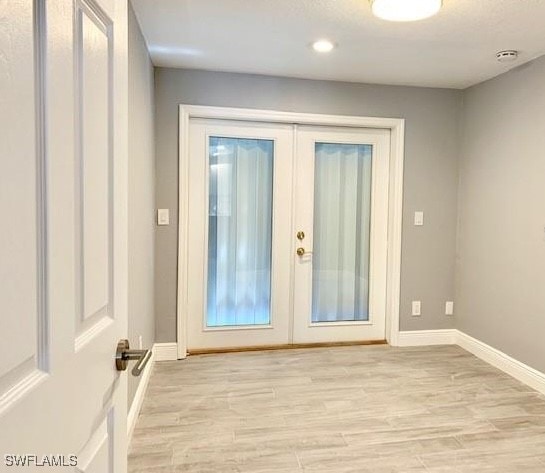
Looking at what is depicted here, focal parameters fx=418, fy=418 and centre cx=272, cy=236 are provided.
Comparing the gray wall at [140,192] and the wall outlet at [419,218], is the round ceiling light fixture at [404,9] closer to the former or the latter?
the gray wall at [140,192]

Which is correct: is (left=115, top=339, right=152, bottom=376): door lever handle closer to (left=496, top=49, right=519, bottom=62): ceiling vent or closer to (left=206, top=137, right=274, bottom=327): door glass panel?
(left=206, top=137, right=274, bottom=327): door glass panel

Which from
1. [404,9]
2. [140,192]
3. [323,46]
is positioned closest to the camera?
[404,9]

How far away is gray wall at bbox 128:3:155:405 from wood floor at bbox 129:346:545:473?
1.28 feet

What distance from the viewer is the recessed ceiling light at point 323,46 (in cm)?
275

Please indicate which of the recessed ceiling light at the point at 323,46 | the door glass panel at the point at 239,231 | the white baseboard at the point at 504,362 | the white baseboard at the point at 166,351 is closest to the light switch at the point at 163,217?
the door glass panel at the point at 239,231

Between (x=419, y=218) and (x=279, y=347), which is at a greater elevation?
(x=419, y=218)

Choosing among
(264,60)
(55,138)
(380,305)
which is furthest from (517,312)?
(55,138)

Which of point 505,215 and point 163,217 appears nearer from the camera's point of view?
point 505,215

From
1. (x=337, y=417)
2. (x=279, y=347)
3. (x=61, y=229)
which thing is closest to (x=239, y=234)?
(x=279, y=347)

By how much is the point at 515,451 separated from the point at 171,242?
2.68m

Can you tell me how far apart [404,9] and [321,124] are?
158 cm

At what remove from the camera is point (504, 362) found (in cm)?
327

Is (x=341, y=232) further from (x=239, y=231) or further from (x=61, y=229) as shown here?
(x=61, y=229)

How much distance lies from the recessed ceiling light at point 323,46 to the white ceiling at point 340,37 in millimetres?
49
